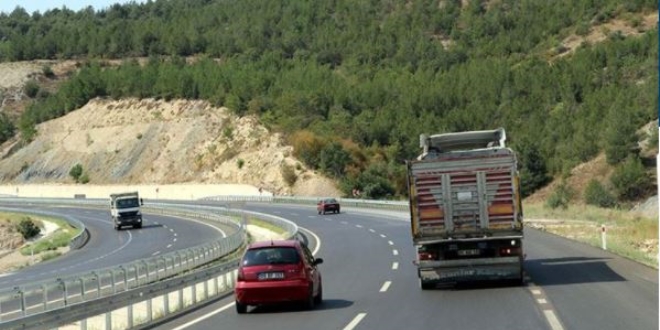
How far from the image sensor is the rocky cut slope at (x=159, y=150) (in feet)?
379

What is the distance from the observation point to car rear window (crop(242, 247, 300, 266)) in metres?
20.5

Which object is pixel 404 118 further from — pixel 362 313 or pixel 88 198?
pixel 362 313

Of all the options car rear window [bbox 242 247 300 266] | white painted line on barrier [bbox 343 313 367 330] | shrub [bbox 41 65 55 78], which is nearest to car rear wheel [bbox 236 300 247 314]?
car rear window [bbox 242 247 300 266]

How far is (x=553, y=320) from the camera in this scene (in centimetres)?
1659

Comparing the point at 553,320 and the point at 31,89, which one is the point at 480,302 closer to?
the point at 553,320

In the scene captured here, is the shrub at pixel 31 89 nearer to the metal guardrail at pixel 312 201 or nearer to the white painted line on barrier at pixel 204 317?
the metal guardrail at pixel 312 201

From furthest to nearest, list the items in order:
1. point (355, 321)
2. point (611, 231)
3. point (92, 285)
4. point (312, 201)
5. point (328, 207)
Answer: point (312, 201) → point (328, 207) → point (611, 231) → point (92, 285) → point (355, 321)

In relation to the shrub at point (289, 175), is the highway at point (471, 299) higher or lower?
lower

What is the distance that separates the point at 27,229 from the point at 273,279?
238 feet

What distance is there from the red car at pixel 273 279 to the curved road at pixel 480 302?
0.32m

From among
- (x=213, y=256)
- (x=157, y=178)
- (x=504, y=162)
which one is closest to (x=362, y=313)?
(x=504, y=162)

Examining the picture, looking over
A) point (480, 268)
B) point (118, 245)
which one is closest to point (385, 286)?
point (480, 268)

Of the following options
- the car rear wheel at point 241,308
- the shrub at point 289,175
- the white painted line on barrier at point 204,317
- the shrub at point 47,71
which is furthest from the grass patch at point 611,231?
the shrub at point 47,71

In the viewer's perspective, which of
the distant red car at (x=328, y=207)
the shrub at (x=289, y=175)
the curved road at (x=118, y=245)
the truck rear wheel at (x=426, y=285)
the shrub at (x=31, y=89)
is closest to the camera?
the truck rear wheel at (x=426, y=285)
